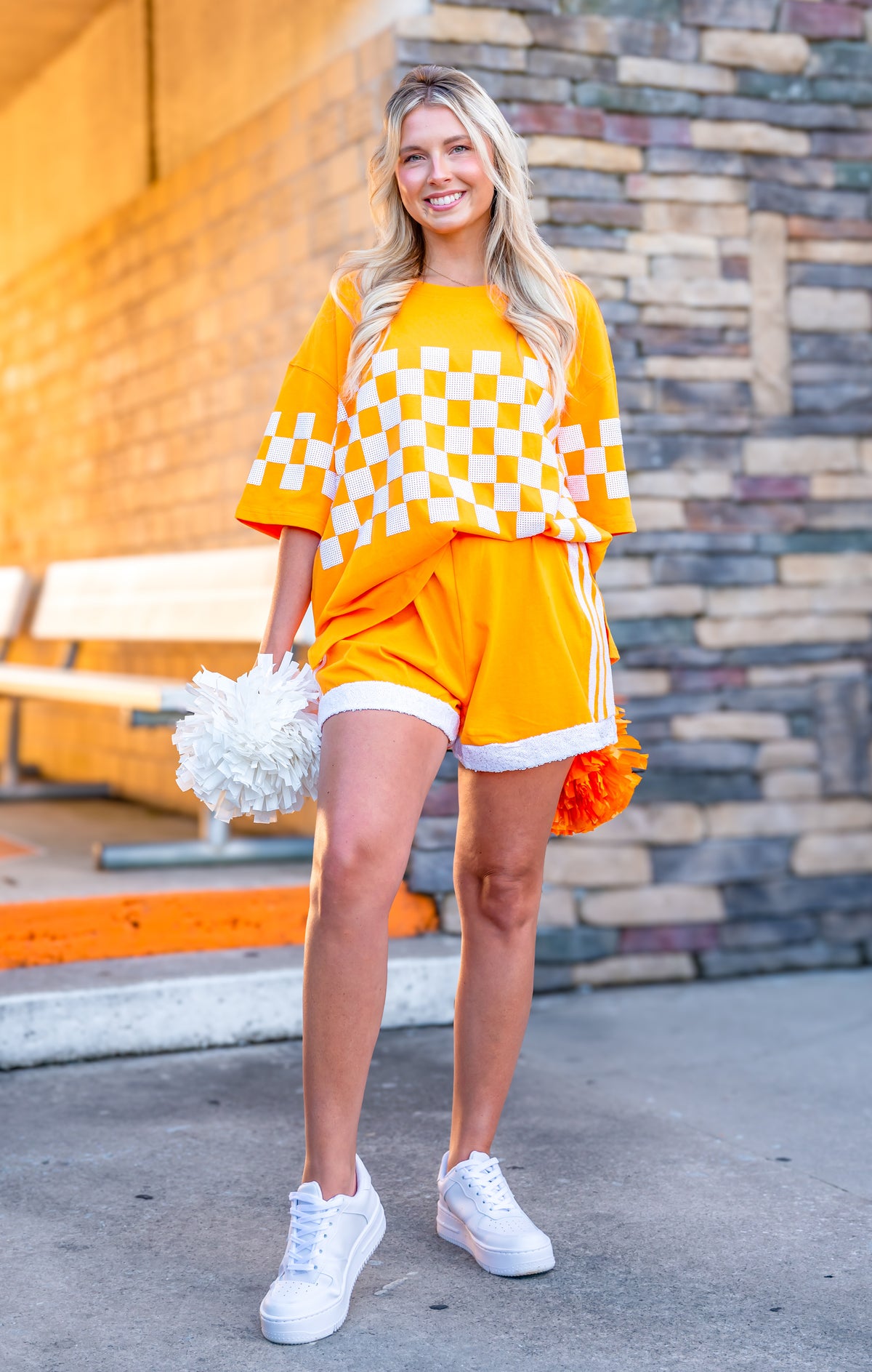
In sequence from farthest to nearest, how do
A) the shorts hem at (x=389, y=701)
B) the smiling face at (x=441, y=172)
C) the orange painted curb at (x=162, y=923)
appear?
the orange painted curb at (x=162, y=923) < the smiling face at (x=441, y=172) < the shorts hem at (x=389, y=701)

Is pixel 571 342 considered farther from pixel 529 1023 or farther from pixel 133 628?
pixel 133 628

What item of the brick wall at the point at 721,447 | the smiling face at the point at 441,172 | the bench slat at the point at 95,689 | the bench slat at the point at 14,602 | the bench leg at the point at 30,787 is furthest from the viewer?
the bench slat at the point at 14,602

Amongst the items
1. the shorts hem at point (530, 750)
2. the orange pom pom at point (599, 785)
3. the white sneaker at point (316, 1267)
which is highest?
the shorts hem at point (530, 750)

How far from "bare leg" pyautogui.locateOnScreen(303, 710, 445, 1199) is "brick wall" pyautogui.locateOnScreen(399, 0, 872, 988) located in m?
1.75

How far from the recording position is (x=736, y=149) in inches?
157

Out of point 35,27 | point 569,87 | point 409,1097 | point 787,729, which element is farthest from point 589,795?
point 35,27

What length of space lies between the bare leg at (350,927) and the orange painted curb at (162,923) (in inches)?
58.4

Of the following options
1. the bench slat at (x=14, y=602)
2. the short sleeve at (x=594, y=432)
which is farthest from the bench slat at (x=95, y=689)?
the short sleeve at (x=594, y=432)

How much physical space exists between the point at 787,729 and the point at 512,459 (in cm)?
211

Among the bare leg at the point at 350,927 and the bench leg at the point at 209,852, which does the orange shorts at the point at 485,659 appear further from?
the bench leg at the point at 209,852

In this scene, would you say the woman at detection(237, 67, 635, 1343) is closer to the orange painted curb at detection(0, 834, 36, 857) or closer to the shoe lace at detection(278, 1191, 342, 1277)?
the shoe lace at detection(278, 1191, 342, 1277)

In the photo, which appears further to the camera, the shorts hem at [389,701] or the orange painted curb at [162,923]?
the orange painted curb at [162,923]

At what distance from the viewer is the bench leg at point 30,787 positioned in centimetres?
609

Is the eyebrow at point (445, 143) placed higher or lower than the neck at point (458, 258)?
higher
